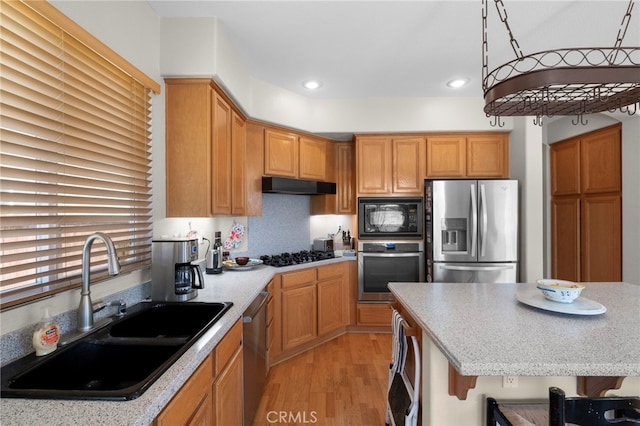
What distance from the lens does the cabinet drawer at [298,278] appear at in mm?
2801

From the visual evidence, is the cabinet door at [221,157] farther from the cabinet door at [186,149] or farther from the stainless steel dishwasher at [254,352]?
the stainless steel dishwasher at [254,352]

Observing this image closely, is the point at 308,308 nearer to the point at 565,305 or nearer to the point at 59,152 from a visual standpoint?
the point at 565,305

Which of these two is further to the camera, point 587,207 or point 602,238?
point 587,207

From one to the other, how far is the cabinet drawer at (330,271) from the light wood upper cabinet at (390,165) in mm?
860

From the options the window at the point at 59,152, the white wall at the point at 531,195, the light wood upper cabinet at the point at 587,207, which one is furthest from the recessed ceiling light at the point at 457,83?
the window at the point at 59,152

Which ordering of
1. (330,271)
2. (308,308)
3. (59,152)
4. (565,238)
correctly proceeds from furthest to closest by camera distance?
(565,238) → (330,271) → (308,308) → (59,152)

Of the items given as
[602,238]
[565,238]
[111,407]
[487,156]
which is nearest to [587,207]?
[602,238]

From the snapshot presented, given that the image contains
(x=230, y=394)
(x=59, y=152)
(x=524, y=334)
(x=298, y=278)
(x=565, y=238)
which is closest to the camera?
(x=524, y=334)

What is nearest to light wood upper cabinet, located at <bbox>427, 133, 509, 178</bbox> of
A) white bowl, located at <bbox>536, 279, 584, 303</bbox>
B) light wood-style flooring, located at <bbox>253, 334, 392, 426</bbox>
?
light wood-style flooring, located at <bbox>253, 334, 392, 426</bbox>

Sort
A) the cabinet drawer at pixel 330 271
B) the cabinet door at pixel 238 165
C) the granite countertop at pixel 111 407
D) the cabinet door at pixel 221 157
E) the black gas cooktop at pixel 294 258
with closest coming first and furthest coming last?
the granite countertop at pixel 111 407 → the cabinet door at pixel 221 157 → the cabinet door at pixel 238 165 → the black gas cooktop at pixel 294 258 → the cabinet drawer at pixel 330 271

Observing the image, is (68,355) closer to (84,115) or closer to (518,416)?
(84,115)

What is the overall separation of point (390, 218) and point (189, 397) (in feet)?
9.01

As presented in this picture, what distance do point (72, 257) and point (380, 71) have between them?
2.61 metres

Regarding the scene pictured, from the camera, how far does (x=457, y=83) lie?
9.79 feet
